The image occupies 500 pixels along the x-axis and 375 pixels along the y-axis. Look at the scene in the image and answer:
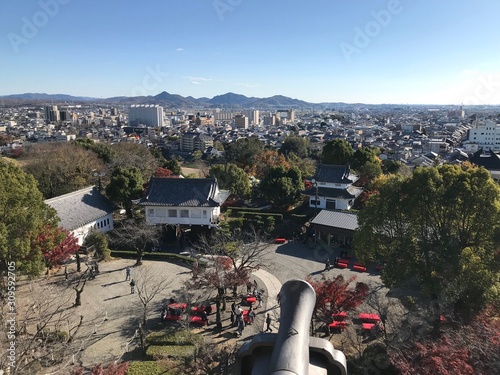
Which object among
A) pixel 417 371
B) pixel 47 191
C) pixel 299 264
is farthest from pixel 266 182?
pixel 417 371

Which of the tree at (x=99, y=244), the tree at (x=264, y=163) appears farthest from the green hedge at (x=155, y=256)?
the tree at (x=264, y=163)

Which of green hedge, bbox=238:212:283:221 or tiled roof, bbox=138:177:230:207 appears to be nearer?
tiled roof, bbox=138:177:230:207

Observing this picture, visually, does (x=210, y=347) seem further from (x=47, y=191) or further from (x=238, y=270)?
(x=47, y=191)

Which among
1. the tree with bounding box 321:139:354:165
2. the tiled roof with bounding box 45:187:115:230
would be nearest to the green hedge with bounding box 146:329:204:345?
the tiled roof with bounding box 45:187:115:230

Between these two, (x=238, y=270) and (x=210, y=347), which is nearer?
(x=210, y=347)

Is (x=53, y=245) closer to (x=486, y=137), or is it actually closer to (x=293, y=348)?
(x=293, y=348)

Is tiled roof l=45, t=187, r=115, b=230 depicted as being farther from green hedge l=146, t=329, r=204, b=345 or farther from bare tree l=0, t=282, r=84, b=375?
green hedge l=146, t=329, r=204, b=345

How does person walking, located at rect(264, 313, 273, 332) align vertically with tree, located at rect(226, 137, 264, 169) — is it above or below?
below
